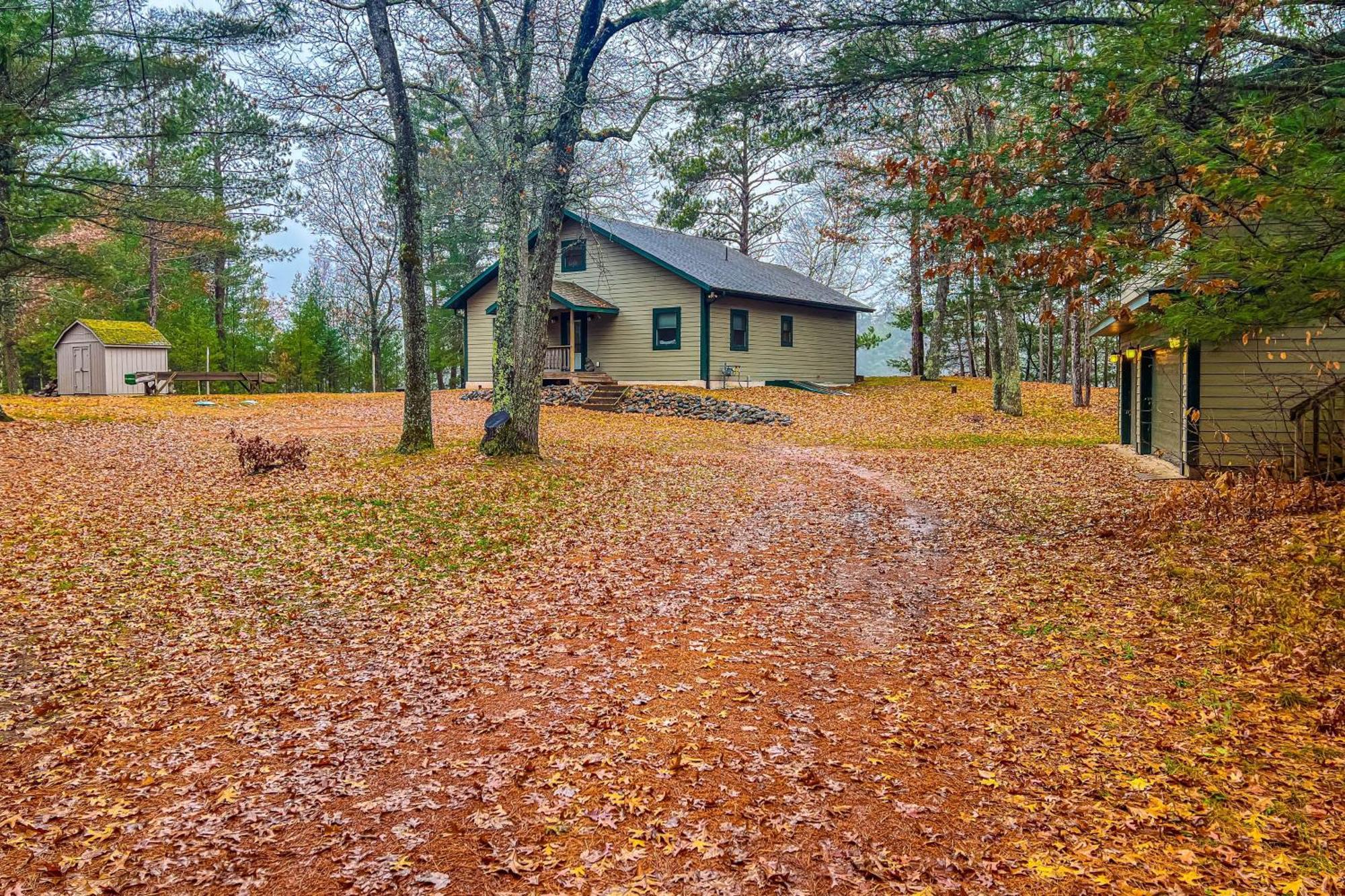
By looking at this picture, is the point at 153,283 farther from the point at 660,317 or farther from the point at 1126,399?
the point at 1126,399

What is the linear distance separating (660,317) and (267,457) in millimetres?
16807

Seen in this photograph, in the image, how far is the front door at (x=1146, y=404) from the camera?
1515 centimetres

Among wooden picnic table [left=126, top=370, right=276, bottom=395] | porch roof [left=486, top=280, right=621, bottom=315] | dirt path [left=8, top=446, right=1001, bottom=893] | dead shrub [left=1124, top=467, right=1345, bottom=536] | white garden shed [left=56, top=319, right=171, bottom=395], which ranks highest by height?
porch roof [left=486, top=280, right=621, bottom=315]

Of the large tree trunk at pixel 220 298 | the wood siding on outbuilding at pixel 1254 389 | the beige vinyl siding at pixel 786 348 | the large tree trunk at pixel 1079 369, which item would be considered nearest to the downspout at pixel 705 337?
the beige vinyl siding at pixel 786 348

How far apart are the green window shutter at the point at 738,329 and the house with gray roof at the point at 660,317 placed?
0.03 meters

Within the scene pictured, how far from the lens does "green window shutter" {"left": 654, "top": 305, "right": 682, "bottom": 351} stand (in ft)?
87.2

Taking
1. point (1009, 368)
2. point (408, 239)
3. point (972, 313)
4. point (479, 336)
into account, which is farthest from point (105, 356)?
point (972, 313)

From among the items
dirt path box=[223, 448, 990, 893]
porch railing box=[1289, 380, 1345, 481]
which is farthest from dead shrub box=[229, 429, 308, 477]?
porch railing box=[1289, 380, 1345, 481]

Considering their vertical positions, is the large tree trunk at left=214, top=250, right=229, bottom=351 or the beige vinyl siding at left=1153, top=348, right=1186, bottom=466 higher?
the large tree trunk at left=214, top=250, right=229, bottom=351

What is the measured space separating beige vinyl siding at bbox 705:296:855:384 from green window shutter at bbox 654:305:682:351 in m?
0.49

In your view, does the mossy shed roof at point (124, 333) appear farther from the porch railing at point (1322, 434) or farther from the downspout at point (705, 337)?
the porch railing at point (1322, 434)

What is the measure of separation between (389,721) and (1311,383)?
12563mm

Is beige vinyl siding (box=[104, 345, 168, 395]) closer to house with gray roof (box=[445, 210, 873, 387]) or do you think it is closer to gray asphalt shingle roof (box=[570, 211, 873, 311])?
house with gray roof (box=[445, 210, 873, 387])

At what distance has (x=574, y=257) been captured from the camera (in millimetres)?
28734
